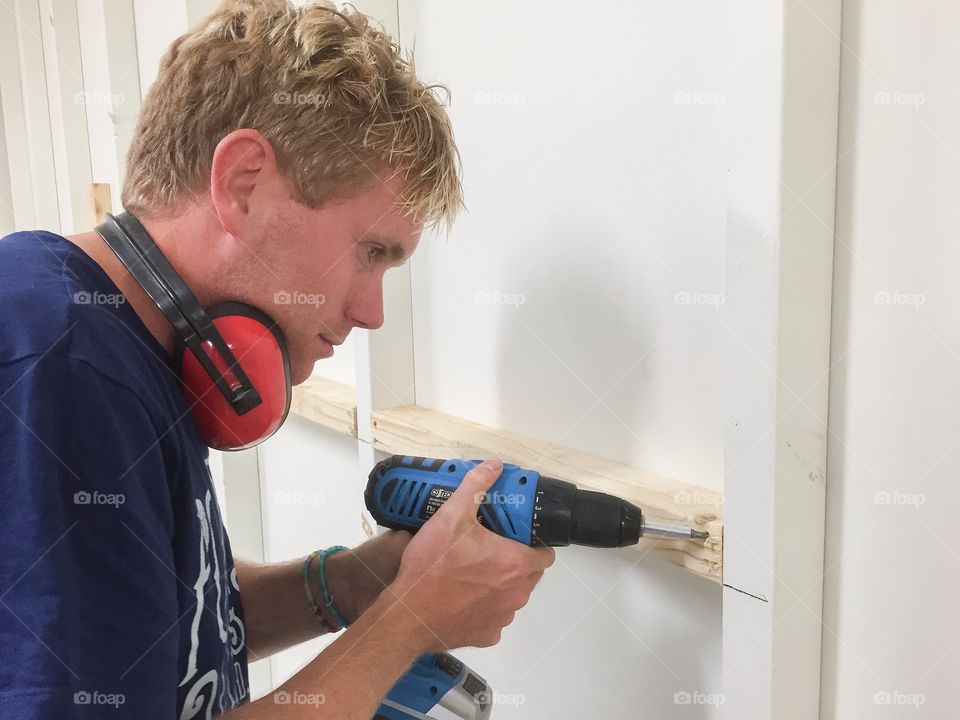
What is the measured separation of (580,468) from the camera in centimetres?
118

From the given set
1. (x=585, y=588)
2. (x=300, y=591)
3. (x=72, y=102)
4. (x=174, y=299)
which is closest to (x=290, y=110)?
(x=174, y=299)

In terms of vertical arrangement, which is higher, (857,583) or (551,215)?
(551,215)

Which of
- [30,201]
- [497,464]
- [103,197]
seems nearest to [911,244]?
[497,464]

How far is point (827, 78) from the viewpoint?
85 centimetres

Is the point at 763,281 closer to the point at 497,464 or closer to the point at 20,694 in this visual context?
the point at 497,464

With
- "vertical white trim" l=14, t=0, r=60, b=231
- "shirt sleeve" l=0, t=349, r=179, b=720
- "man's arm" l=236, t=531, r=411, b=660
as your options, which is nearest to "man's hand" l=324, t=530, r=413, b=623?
"man's arm" l=236, t=531, r=411, b=660

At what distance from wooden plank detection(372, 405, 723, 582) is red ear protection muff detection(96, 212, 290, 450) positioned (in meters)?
0.45

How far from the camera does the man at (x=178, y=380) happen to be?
0.62 m

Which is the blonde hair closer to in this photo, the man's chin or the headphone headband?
the headphone headband

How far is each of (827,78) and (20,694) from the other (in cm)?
91

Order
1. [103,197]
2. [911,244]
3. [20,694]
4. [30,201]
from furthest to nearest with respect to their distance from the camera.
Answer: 1. [30,201]
2. [103,197]
3. [911,244]
4. [20,694]

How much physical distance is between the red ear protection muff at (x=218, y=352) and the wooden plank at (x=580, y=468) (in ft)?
1.49

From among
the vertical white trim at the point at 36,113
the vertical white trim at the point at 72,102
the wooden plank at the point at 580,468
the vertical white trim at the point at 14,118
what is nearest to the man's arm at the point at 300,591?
the wooden plank at the point at 580,468

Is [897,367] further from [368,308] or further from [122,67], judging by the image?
[122,67]
